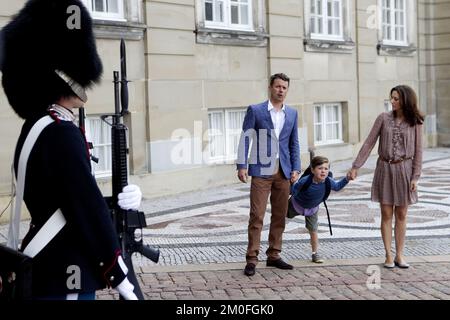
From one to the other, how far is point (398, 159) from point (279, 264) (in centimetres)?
157

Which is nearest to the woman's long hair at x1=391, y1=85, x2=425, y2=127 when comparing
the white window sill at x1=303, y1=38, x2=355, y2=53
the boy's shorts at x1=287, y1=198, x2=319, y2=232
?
the boy's shorts at x1=287, y1=198, x2=319, y2=232

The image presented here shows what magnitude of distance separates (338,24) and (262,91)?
4.03m

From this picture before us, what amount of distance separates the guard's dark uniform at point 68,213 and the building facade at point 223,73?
7055mm

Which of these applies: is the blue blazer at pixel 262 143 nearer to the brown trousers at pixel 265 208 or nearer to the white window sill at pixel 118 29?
the brown trousers at pixel 265 208

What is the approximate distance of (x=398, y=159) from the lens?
6.97 m

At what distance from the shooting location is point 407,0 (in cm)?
2020

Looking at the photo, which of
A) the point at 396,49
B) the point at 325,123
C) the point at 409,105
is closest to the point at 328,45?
the point at 325,123

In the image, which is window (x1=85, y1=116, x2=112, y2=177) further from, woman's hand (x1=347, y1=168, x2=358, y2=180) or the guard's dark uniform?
the guard's dark uniform

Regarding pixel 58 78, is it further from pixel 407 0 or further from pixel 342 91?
pixel 407 0

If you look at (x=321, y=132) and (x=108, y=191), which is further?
(x=321, y=132)

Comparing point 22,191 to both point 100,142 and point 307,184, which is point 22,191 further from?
point 100,142

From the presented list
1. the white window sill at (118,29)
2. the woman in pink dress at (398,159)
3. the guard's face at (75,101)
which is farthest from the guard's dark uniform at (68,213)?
the white window sill at (118,29)
